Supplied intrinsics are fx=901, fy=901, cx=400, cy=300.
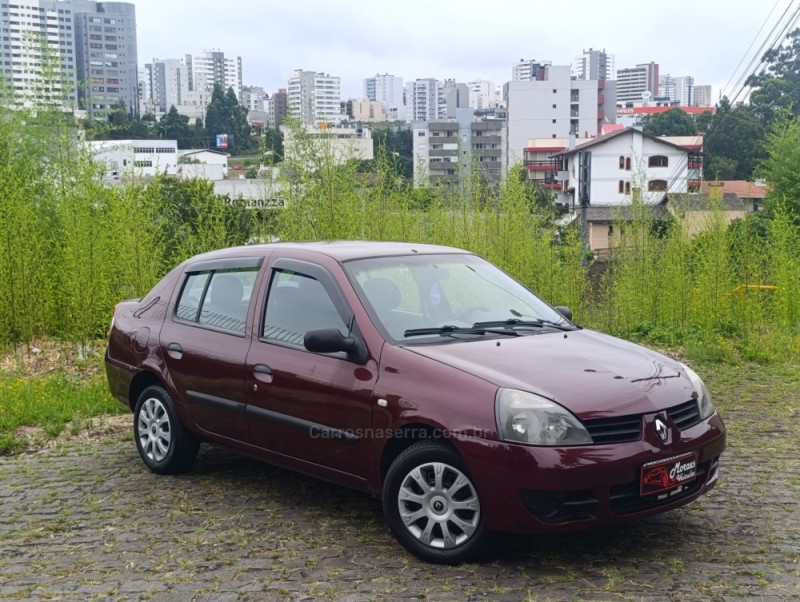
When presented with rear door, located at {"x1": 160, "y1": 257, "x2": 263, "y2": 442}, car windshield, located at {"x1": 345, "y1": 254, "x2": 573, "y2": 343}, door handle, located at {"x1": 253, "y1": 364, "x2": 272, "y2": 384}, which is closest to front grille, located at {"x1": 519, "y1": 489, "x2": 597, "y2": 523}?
car windshield, located at {"x1": 345, "y1": 254, "x2": 573, "y2": 343}

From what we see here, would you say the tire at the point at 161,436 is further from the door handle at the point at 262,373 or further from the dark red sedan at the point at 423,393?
the door handle at the point at 262,373

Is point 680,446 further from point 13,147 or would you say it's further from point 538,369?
point 13,147

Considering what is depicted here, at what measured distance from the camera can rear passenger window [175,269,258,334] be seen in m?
5.80

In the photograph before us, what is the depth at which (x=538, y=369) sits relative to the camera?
4.61 m

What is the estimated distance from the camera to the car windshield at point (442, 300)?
5.12m

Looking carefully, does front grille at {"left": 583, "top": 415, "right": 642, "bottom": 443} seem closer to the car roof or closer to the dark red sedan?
the dark red sedan

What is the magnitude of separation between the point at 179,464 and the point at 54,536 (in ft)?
3.90

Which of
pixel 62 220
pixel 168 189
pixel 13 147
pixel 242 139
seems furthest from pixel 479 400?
pixel 242 139

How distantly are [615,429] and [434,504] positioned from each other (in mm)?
960

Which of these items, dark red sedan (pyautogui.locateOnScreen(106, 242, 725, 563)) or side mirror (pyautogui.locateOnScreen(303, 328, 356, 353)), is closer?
dark red sedan (pyautogui.locateOnScreen(106, 242, 725, 563))

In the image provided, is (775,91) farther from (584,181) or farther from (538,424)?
(538,424)

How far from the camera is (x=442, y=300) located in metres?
5.43

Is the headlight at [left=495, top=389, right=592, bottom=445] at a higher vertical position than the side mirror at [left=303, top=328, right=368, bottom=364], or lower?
lower

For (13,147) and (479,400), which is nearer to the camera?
(479,400)
